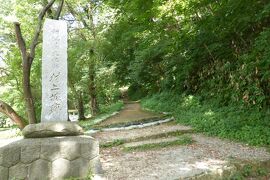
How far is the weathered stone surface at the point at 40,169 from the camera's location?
4684 mm

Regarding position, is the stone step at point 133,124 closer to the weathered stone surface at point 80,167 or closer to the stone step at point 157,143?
the stone step at point 157,143

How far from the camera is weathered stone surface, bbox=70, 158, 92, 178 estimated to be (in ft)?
15.8

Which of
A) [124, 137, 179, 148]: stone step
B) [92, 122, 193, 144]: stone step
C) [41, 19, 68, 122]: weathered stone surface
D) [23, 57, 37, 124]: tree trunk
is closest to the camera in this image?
[41, 19, 68, 122]: weathered stone surface

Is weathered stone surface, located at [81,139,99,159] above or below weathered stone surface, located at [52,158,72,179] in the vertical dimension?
above

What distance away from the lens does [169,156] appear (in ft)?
22.3

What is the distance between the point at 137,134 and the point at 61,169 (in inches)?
174

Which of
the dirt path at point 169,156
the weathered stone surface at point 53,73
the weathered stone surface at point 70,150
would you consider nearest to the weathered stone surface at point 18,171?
the weathered stone surface at point 70,150

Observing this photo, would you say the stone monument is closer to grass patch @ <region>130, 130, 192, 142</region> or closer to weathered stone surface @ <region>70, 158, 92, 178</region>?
weathered stone surface @ <region>70, 158, 92, 178</region>

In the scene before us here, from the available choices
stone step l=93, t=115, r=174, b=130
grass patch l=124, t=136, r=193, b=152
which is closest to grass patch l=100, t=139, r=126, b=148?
grass patch l=124, t=136, r=193, b=152

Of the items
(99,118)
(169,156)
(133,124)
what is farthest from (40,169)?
(99,118)

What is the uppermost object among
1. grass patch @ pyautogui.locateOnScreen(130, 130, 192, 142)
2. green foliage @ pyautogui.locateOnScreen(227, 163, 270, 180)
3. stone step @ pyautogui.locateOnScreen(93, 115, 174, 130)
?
stone step @ pyautogui.locateOnScreen(93, 115, 174, 130)

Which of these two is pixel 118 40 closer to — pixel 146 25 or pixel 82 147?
pixel 146 25

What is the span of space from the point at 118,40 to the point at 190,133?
11008mm

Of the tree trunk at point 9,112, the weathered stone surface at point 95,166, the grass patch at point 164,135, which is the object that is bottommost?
the grass patch at point 164,135
